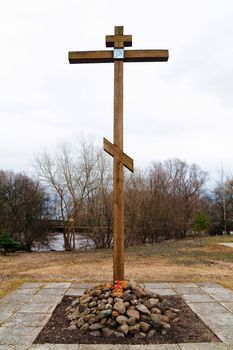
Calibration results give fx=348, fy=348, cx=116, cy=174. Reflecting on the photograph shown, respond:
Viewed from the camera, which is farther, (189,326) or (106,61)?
(106,61)

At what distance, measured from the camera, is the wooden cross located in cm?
479

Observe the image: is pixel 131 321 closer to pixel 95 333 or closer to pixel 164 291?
pixel 95 333

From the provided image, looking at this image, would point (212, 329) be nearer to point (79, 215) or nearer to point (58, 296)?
point (58, 296)

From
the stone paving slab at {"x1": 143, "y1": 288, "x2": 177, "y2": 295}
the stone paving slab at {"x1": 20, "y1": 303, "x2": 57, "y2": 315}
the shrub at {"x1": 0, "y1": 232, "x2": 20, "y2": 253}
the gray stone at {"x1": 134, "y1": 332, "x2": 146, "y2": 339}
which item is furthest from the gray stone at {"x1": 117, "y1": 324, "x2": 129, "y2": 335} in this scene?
the shrub at {"x1": 0, "y1": 232, "x2": 20, "y2": 253}

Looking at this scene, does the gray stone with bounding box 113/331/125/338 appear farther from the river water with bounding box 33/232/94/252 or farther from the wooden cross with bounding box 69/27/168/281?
the river water with bounding box 33/232/94/252

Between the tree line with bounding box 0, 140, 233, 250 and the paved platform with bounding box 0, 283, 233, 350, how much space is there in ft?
45.4

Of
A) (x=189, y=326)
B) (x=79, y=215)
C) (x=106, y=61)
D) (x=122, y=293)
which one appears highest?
(x=106, y=61)

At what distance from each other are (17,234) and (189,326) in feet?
73.1

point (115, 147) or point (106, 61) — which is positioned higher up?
point (106, 61)

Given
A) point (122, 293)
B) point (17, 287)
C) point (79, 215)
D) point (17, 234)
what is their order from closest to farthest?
point (122, 293) < point (17, 287) < point (79, 215) < point (17, 234)

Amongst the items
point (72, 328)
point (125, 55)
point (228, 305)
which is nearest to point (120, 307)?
point (72, 328)

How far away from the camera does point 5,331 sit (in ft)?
12.9

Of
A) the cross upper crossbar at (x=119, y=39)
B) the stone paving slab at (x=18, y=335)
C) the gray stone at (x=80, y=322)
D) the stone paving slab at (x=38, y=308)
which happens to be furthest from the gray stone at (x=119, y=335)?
the cross upper crossbar at (x=119, y=39)

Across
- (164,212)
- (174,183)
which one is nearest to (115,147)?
(164,212)
